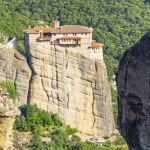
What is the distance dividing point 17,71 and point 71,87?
12.8 feet

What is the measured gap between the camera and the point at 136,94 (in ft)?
23.6

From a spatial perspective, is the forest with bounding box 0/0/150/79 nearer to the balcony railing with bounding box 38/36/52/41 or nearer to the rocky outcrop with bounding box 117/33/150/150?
the balcony railing with bounding box 38/36/52/41

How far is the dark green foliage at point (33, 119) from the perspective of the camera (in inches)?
1727

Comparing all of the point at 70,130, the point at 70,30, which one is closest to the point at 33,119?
the point at 70,130

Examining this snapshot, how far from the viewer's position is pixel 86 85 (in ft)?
153

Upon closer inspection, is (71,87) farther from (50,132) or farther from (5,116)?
(5,116)

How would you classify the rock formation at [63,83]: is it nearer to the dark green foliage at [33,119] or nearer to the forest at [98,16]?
the dark green foliage at [33,119]

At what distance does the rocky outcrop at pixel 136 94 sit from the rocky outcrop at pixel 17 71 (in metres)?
38.6

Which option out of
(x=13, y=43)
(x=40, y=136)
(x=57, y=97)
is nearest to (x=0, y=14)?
(x=13, y=43)

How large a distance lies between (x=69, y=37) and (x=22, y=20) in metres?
15.9

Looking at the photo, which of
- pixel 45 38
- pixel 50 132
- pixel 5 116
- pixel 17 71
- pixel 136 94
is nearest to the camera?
pixel 136 94

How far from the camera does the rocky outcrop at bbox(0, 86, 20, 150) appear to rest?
9852 mm

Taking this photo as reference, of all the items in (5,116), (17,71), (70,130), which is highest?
(5,116)

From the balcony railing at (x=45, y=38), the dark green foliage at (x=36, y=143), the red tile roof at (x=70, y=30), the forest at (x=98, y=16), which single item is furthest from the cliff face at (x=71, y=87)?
the forest at (x=98, y=16)
